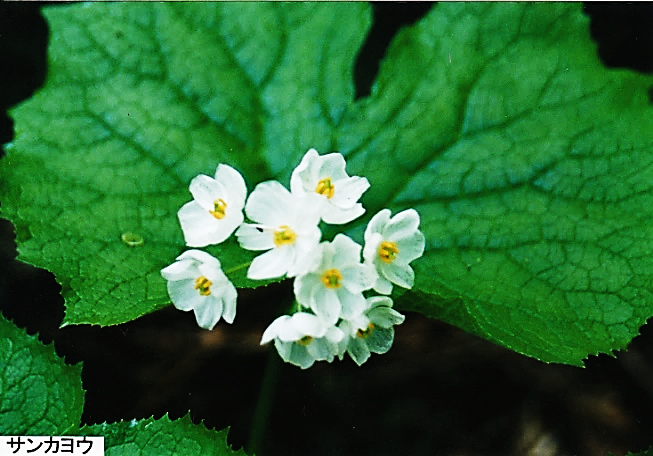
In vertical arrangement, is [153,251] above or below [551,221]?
above

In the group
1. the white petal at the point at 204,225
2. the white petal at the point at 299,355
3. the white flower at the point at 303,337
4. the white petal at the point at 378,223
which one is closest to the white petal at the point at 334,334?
the white flower at the point at 303,337

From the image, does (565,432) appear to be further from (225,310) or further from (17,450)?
(17,450)

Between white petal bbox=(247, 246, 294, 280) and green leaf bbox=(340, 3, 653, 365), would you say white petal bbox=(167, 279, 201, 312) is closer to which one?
white petal bbox=(247, 246, 294, 280)

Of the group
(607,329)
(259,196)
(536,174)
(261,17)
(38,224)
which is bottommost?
(607,329)

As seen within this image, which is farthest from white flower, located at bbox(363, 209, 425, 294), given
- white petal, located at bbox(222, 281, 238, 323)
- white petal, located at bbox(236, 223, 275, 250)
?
white petal, located at bbox(222, 281, 238, 323)

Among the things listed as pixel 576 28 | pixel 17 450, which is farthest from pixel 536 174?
pixel 17 450

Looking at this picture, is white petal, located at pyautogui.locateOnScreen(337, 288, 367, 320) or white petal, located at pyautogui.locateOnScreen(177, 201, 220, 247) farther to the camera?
white petal, located at pyautogui.locateOnScreen(177, 201, 220, 247)

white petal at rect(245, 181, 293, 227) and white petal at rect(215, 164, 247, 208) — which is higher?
white petal at rect(215, 164, 247, 208)

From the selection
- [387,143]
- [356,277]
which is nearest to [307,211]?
[356,277]
